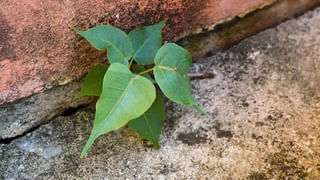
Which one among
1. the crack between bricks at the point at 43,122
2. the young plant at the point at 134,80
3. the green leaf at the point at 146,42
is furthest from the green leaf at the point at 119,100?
the crack between bricks at the point at 43,122

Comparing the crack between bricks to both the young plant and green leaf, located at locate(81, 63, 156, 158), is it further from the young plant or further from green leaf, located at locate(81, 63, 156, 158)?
green leaf, located at locate(81, 63, 156, 158)

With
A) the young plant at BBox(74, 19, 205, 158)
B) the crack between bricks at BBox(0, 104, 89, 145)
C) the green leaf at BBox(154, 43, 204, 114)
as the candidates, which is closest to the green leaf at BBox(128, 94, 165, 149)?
the young plant at BBox(74, 19, 205, 158)

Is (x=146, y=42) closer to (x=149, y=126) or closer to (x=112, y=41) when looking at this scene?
(x=112, y=41)

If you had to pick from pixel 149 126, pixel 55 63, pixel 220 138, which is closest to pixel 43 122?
pixel 55 63

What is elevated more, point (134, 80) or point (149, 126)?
point (134, 80)

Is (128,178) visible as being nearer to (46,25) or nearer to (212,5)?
(46,25)
